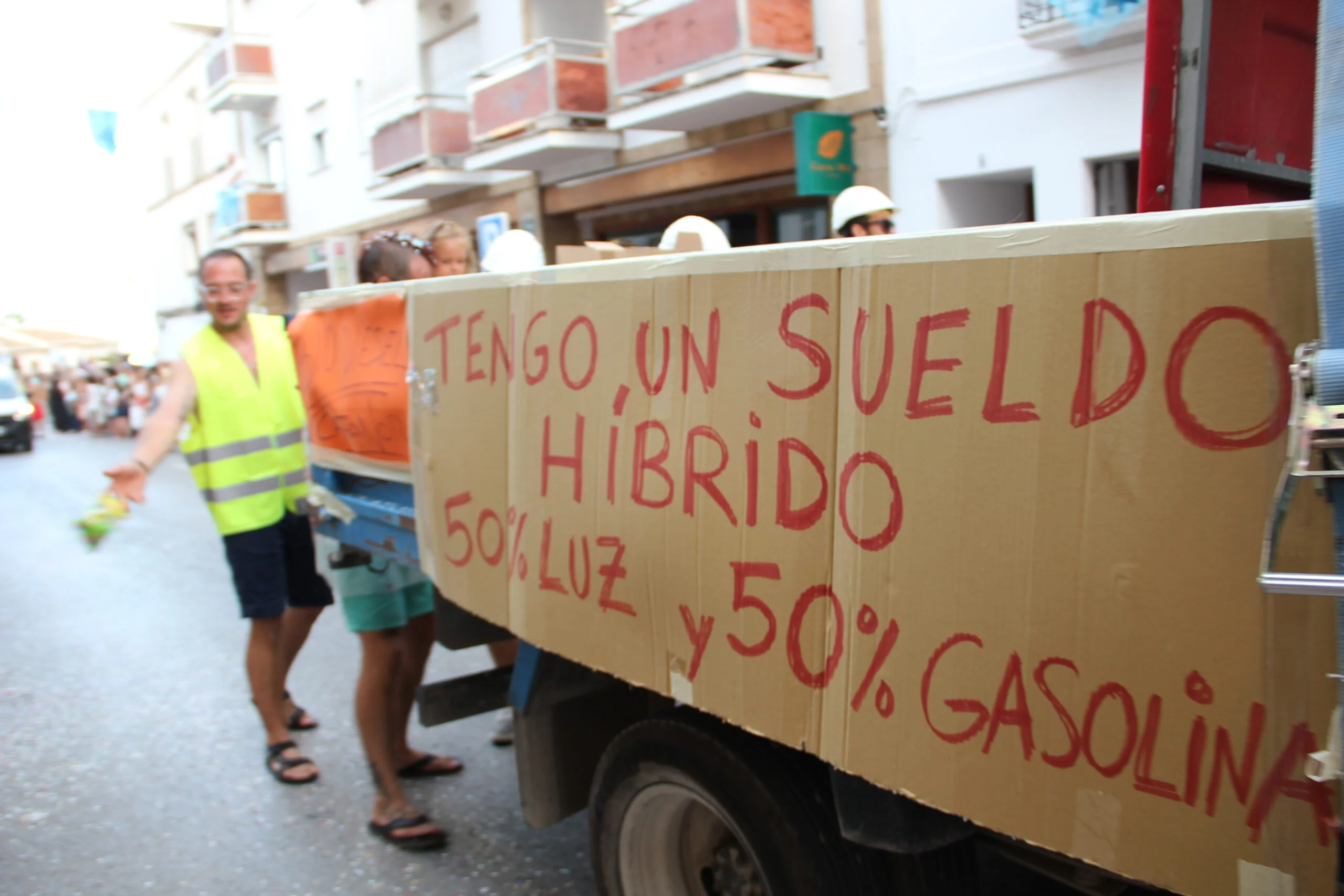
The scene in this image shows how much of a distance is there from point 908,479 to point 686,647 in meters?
0.68

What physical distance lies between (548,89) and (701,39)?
3250 millimetres

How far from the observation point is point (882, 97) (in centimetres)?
1105

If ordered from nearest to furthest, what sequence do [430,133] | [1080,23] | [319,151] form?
1. [1080,23]
2. [430,133]
3. [319,151]

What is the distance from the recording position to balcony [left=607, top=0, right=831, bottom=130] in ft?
37.4

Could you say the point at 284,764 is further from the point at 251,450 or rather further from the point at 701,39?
the point at 701,39

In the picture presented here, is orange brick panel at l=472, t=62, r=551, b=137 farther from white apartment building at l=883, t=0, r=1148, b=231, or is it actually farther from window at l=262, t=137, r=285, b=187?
window at l=262, t=137, r=285, b=187

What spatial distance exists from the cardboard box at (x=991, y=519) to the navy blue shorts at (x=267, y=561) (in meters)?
2.28

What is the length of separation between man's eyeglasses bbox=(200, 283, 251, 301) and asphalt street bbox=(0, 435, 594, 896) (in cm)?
188

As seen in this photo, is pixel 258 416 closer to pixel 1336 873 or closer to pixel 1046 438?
pixel 1046 438

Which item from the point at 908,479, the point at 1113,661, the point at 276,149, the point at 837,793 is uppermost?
the point at 276,149

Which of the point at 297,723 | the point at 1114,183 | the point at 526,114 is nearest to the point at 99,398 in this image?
the point at 526,114

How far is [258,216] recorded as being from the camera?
1016 inches

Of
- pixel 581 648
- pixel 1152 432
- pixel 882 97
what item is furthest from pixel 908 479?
pixel 882 97

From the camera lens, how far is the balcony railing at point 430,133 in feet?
59.1
